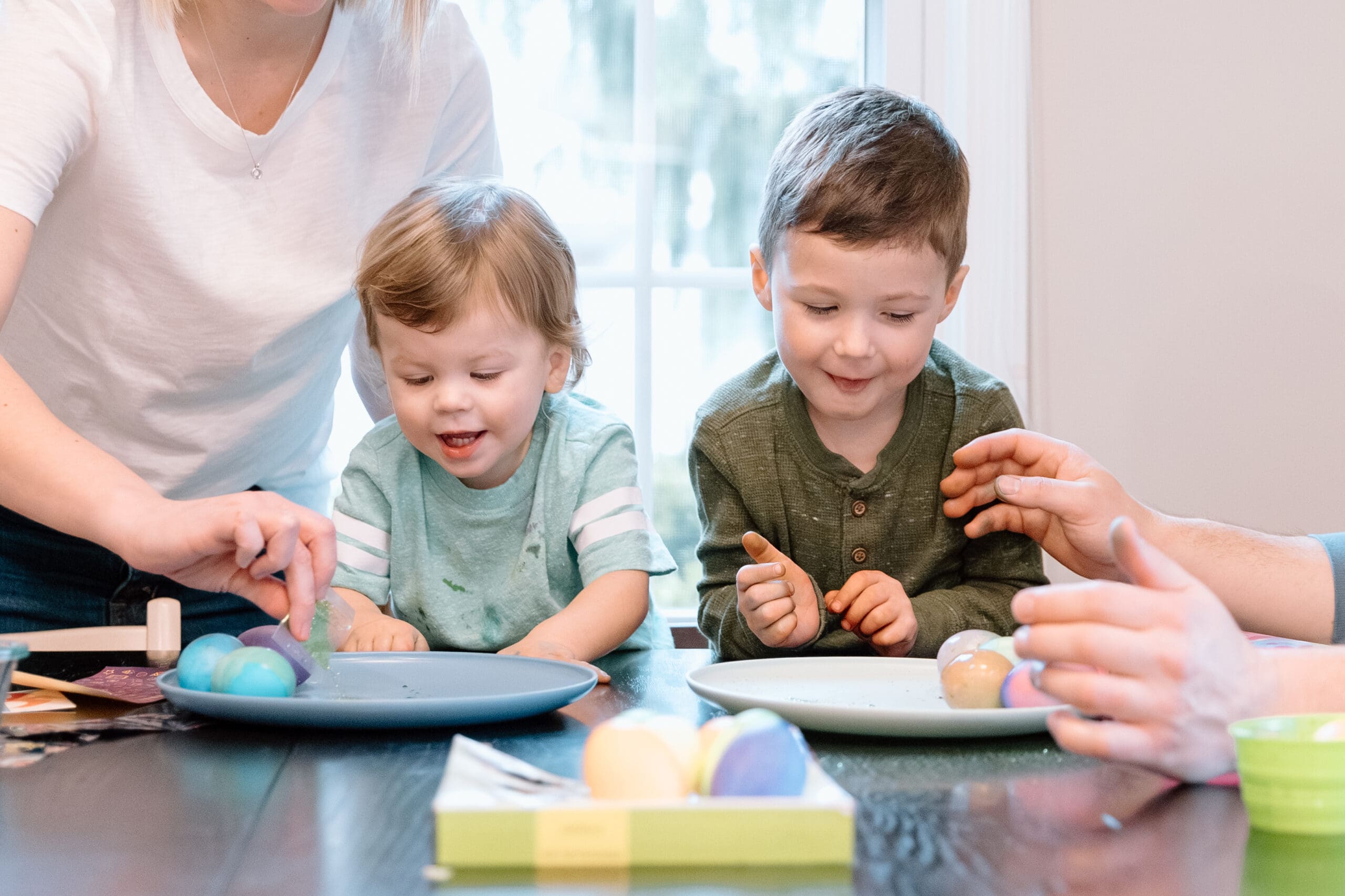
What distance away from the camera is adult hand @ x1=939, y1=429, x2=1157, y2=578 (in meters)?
1.20

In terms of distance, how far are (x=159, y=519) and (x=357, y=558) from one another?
0.52 m

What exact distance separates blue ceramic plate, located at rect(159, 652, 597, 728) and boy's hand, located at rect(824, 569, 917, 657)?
0.34 metres

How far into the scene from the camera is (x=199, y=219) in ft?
4.50

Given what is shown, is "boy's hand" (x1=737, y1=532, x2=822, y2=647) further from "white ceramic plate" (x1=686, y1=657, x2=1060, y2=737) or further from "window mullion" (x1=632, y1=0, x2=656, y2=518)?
"window mullion" (x1=632, y1=0, x2=656, y2=518)

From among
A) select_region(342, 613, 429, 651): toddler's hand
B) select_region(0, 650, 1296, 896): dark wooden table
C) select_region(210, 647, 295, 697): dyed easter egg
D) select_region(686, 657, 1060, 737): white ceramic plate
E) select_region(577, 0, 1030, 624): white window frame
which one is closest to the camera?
select_region(0, 650, 1296, 896): dark wooden table

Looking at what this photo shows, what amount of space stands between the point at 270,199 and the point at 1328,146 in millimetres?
1752

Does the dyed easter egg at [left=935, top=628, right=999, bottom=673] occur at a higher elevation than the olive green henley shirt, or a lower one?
lower

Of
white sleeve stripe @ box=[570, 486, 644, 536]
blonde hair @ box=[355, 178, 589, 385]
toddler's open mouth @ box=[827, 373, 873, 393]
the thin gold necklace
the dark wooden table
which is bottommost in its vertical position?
the dark wooden table

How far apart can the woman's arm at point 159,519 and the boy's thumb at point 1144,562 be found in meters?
0.58

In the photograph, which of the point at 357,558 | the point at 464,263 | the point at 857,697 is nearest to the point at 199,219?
the point at 464,263

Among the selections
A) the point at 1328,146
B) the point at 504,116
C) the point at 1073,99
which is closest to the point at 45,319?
the point at 504,116

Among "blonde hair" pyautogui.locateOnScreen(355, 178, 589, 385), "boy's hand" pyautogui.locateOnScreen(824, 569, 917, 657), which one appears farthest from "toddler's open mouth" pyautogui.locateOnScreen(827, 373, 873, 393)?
"blonde hair" pyautogui.locateOnScreen(355, 178, 589, 385)

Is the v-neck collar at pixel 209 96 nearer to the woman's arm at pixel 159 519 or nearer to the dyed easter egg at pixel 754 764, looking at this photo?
the woman's arm at pixel 159 519

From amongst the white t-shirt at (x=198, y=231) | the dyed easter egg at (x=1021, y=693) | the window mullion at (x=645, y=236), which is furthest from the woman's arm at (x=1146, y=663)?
the window mullion at (x=645, y=236)
